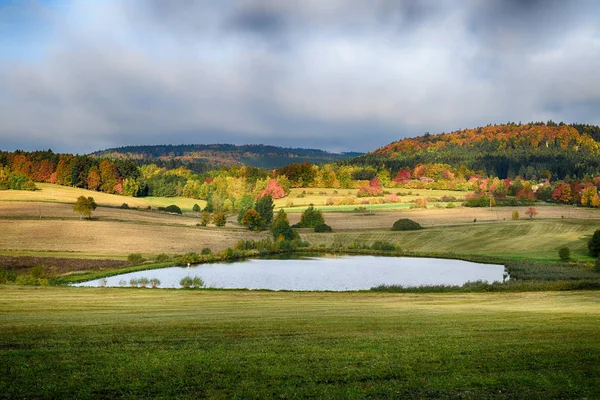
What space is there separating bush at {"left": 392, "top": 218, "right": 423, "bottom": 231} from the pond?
21.2 metres

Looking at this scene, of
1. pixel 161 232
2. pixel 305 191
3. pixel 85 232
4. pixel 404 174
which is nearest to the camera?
pixel 85 232

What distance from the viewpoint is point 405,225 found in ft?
344

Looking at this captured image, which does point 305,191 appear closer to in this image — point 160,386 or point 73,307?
point 73,307

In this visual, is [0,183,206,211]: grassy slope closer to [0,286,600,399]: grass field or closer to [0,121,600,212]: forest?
[0,121,600,212]: forest

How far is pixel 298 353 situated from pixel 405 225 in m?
90.4

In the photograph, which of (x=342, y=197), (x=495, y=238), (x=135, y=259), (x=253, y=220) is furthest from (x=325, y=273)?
(x=342, y=197)

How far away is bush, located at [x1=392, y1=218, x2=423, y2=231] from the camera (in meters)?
104

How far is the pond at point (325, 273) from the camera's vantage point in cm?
5588

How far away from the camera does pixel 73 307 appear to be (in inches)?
1126

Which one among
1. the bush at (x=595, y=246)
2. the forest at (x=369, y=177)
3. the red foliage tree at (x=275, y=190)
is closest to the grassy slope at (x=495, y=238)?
the bush at (x=595, y=246)

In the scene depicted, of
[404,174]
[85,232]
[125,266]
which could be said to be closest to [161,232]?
[85,232]

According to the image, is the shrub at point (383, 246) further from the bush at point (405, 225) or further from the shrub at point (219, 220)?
the shrub at point (219, 220)

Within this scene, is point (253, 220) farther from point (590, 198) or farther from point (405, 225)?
point (590, 198)

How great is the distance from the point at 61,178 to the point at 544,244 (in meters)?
122
